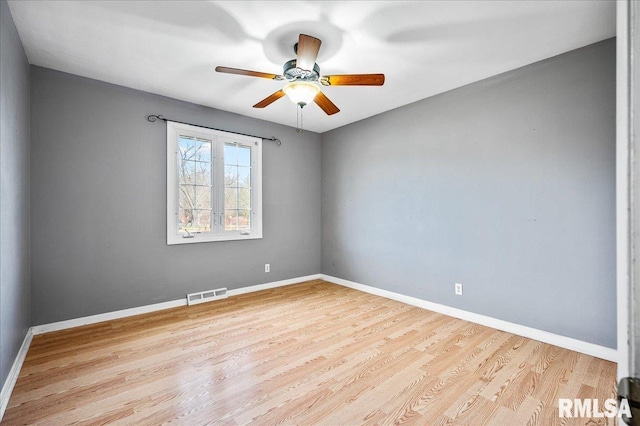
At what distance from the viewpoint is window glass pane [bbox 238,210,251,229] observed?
13.7 feet

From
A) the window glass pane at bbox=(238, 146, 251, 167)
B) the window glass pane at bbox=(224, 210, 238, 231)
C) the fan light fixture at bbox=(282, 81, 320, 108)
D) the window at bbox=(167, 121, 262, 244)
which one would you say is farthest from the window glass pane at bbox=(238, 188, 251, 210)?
the fan light fixture at bbox=(282, 81, 320, 108)

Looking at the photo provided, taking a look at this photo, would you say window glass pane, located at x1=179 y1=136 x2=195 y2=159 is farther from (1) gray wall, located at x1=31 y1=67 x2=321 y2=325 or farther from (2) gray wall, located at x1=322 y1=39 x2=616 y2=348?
(2) gray wall, located at x1=322 y1=39 x2=616 y2=348

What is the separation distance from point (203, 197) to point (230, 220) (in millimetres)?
481

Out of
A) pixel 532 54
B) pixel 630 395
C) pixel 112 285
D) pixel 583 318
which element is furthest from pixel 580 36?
pixel 112 285

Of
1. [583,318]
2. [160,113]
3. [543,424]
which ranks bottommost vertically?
[543,424]

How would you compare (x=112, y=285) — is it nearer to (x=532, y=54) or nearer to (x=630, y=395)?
(x=630, y=395)

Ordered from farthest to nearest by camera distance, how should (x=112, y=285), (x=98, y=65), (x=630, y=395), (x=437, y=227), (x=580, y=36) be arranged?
(x=437, y=227) < (x=112, y=285) < (x=98, y=65) < (x=580, y=36) < (x=630, y=395)

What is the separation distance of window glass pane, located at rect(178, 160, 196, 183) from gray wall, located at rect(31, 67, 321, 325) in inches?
7.9

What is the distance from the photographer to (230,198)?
4.08 metres

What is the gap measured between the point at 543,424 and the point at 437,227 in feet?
6.78

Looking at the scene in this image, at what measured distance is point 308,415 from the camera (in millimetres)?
1712

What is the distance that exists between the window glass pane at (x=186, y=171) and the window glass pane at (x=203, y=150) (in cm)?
13

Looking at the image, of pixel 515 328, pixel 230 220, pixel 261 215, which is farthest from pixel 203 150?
pixel 515 328

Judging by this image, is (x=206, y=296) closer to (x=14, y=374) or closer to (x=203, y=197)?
(x=203, y=197)
